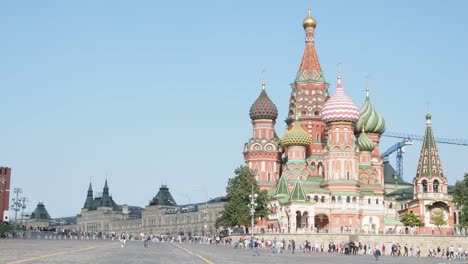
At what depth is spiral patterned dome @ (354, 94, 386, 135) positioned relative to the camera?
4598 inches

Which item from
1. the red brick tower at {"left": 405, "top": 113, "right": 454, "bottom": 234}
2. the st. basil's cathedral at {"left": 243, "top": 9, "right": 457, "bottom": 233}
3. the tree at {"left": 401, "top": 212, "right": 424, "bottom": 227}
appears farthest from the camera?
the red brick tower at {"left": 405, "top": 113, "right": 454, "bottom": 234}

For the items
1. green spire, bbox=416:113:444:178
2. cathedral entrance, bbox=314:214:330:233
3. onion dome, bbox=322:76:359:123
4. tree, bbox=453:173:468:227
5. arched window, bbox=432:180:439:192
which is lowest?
cathedral entrance, bbox=314:214:330:233

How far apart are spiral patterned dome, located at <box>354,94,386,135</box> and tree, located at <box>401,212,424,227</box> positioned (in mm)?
15929

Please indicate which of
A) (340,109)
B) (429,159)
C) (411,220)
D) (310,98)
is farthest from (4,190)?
(429,159)

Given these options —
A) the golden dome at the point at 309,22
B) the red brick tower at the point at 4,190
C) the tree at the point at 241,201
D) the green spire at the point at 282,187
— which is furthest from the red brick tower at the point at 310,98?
the red brick tower at the point at 4,190

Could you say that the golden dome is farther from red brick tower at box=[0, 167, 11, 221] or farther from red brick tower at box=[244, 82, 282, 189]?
red brick tower at box=[0, 167, 11, 221]

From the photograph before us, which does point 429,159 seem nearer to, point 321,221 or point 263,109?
point 321,221

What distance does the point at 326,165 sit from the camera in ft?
346

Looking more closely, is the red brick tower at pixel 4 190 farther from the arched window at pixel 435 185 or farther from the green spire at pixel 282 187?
the arched window at pixel 435 185

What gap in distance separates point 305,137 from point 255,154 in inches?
348

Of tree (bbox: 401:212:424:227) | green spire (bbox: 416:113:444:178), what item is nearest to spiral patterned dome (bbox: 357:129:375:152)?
green spire (bbox: 416:113:444:178)

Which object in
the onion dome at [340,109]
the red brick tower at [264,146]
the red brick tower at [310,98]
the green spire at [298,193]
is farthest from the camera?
the red brick tower at [310,98]

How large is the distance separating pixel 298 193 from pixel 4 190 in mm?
61903

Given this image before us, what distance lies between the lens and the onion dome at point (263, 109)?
4518 inches
